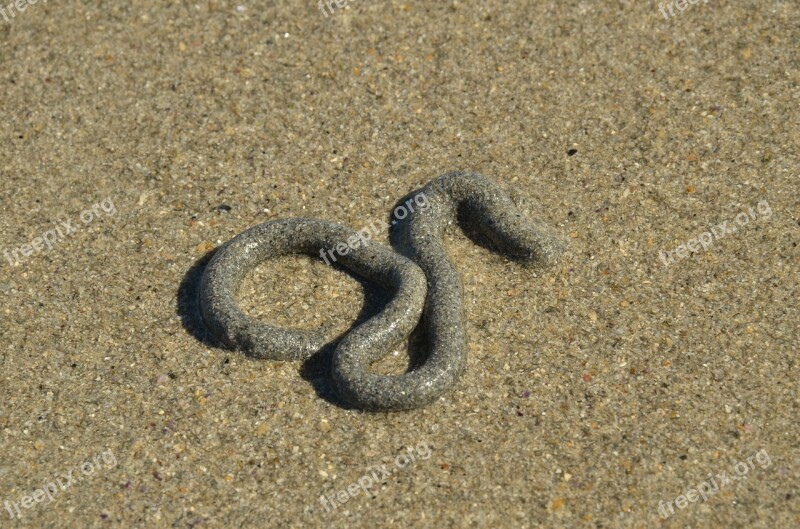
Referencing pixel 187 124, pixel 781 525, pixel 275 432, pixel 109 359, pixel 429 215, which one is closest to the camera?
pixel 781 525

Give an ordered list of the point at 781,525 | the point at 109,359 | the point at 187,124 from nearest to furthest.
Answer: the point at 781,525, the point at 109,359, the point at 187,124

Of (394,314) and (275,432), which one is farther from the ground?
(394,314)

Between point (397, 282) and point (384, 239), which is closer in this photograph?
point (397, 282)

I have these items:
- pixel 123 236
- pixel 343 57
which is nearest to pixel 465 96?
pixel 343 57

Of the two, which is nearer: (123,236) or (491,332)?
(491,332)

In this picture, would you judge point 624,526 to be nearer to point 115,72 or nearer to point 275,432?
point 275,432

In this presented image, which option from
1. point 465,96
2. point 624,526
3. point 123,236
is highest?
point 465,96

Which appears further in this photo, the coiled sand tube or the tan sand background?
the coiled sand tube

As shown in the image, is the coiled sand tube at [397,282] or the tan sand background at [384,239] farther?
the coiled sand tube at [397,282]
